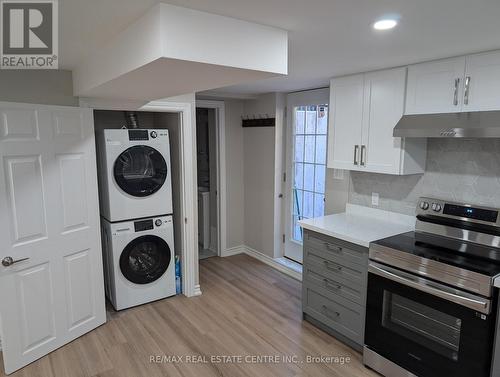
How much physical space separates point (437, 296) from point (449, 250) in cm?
35

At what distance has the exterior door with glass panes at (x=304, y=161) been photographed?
3818 mm

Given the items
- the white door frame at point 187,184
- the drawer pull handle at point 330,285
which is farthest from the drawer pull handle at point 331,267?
the white door frame at point 187,184

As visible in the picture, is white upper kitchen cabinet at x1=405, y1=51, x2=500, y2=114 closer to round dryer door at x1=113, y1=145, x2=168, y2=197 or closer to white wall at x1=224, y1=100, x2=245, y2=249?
round dryer door at x1=113, y1=145, x2=168, y2=197

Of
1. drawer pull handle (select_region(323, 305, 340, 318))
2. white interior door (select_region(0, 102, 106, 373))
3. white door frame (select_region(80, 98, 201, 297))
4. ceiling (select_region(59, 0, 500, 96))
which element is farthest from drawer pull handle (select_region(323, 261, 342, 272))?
white interior door (select_region(0, 102, 106, 373))

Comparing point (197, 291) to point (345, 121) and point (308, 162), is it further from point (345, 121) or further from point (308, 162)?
point (345, 121)

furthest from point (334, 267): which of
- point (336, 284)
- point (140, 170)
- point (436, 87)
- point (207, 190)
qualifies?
point (207, 190)

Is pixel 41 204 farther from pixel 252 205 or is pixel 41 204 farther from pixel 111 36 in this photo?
pixel 252 205

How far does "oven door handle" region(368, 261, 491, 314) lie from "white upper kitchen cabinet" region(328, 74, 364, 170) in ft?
3.34

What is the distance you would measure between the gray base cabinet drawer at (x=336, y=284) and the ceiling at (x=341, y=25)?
55.4 inches

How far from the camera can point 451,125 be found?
7.39 ft

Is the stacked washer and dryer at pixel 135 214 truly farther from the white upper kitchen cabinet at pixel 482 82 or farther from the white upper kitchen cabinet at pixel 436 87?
the white upper kitchen cabinet at pixel 482 82

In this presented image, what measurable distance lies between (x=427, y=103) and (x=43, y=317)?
10.8ft

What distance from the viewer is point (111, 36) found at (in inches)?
71.2

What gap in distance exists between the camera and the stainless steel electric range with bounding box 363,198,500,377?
1927mm
